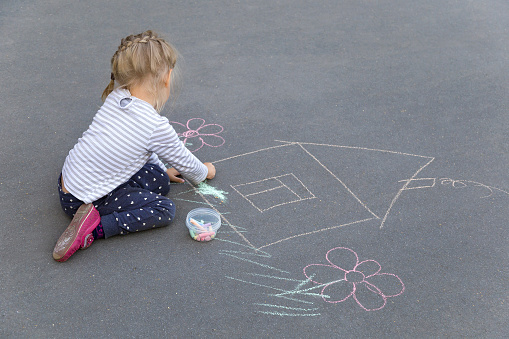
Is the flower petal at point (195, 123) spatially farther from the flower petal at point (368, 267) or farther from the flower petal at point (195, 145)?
the flower petal at point (368, 267)

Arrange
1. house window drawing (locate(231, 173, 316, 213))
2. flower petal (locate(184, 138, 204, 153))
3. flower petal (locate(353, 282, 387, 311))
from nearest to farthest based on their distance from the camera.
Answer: flower petal (locate(353, 282, 387, 311)) → house window drawing (locate(231, 173, 316, 213)) → flower petal (locate(184, 138, 204, 153))

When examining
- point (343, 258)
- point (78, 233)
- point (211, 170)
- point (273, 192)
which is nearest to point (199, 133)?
point (211, 170)

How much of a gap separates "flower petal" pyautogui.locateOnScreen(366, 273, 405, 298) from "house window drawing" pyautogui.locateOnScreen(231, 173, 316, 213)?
620 millimetres

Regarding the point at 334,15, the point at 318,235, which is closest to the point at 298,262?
the point at 318,235

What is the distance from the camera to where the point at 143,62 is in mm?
2432

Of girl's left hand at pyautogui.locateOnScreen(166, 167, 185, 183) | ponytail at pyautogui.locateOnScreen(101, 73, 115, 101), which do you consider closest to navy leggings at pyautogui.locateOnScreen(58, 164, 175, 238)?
girl's left hand at pyautogui.locateOnScreen(166, 167, 185, 183)

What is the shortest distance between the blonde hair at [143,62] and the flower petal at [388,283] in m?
1.32

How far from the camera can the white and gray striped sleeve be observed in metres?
2.48

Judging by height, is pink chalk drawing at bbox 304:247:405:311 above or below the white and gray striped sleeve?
below

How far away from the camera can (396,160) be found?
10.1 ft

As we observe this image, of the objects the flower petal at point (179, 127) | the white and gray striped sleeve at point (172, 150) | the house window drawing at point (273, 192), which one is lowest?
the house window drawing at point (273, 192)

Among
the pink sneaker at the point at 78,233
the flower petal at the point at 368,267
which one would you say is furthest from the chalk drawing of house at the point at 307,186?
the pink sneaker at the point at 78,233

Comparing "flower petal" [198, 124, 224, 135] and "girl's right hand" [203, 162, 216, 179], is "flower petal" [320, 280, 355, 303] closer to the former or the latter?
"girl's right hand" [203, 162, 216, 179]

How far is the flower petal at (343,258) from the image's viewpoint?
7.68 feet
